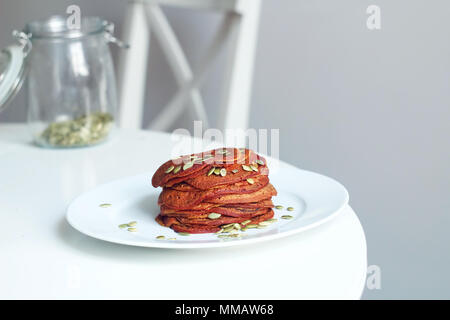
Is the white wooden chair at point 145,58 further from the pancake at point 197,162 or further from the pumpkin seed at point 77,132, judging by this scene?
the pancake at point 197,162

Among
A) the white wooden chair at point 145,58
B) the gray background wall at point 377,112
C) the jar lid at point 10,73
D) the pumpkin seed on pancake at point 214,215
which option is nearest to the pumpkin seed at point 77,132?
the jar lid at point 10,73

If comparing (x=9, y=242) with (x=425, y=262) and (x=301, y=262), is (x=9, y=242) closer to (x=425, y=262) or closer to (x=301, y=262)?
(x=301, y=262)

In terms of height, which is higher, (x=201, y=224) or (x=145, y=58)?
(x=145, y=58)

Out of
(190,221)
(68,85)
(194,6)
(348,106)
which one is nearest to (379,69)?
(348,106)

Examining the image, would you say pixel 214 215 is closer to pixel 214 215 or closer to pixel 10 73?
pixel 214 215

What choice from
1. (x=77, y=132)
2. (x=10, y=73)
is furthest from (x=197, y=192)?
(x=77, y=132)
